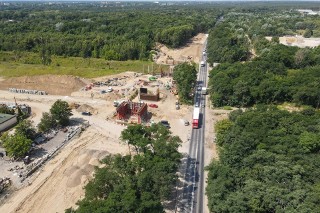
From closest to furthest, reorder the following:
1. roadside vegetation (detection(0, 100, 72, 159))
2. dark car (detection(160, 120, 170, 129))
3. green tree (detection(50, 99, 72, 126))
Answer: roadside vegetation (detection(0, 100, 72, 159)) < green tree (detection(50, 99, 72, 126)) < dark car (detection(160, 120, 170, 129))

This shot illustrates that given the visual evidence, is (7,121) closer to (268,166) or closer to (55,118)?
(55,118)

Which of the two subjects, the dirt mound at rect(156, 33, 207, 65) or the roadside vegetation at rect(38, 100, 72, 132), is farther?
the dirt mound at rect(156, 33, 207, 65)

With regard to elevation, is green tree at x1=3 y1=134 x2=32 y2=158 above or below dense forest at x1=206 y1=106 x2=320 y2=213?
below

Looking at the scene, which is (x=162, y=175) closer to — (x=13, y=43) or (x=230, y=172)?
(x=230, y=172)

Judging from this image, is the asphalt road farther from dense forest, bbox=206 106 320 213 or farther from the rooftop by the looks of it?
the rooftop

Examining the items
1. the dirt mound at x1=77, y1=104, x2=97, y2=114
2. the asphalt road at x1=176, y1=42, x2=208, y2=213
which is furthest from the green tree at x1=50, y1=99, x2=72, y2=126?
the asphalt road at x1=176, y1=42, x2=208, y2=213

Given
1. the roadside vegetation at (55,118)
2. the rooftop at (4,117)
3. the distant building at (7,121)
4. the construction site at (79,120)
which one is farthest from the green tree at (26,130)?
the rooftop at (4,117)

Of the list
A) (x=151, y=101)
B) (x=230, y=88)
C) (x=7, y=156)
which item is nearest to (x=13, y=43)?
(x=151, y=101)

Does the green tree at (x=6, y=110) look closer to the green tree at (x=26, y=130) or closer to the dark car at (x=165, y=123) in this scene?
the green tree at (x=26, y=130)
